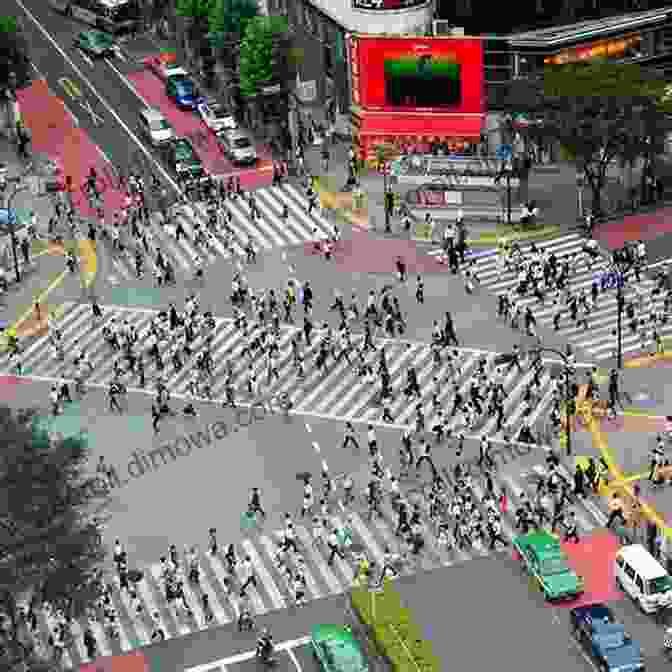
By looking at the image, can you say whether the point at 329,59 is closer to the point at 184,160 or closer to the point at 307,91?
the point at 307,91

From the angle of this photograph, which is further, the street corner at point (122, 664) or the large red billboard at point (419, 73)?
the large red billboard at point (419, 73)

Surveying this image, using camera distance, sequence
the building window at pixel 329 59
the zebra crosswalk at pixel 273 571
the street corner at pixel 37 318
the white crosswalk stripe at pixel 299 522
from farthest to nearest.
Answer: the building window at pixel 329 59 < the street corner at pixel 37 318 < the white crosswalk stripe at pixel 299 522 < the zebra crosswalk at pixel 273 571

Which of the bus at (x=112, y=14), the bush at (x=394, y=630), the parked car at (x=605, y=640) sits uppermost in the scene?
the bus at (x=112, y=14)

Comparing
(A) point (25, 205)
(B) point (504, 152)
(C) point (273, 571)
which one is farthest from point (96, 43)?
(C) point (273, 571)

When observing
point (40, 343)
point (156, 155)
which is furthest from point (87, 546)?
point (156, 155)

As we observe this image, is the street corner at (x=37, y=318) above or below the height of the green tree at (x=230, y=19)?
below

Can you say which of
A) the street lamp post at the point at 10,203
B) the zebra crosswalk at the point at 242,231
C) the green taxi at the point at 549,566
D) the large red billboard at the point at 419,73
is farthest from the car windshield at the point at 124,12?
the green taxi at the point at 549,566

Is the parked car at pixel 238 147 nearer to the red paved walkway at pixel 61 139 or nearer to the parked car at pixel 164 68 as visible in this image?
the red paved walkway at pixel 61 139

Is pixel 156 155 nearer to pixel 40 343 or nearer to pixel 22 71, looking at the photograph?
pixel 22 71
